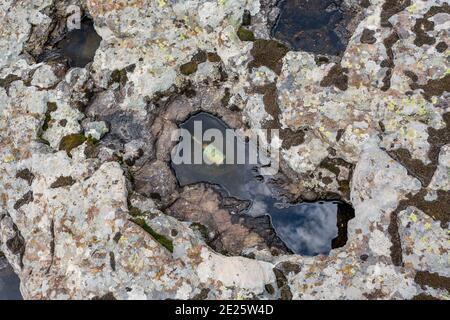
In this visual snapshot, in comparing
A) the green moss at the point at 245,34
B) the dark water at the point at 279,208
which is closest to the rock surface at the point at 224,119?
the green moss at the point at 245,34

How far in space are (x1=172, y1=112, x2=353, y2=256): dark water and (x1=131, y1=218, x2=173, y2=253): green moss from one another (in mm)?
2572

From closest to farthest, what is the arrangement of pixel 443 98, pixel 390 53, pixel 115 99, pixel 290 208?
1. pixel 443 98
2. pixel 390 53
3. pixel 290 208
4. pixel 115 99

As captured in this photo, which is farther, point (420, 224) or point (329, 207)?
point (329, 207)

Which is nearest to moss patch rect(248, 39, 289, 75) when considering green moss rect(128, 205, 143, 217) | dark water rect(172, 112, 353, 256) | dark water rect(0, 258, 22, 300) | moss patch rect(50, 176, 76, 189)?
dark water rect(172, 112, 353, 256)

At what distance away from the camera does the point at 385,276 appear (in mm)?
11891

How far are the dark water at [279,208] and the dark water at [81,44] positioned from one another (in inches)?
203

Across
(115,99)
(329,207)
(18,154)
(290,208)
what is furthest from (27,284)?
(329,207)

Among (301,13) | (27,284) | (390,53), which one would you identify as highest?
(301,13)

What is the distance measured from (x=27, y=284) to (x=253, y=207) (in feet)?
24.2

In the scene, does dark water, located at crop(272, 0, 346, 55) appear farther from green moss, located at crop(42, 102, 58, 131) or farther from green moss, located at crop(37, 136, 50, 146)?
green moss, located at crop(37, 136, 50, 146)

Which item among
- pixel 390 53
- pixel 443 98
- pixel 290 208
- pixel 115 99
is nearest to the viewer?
pixel 443 98

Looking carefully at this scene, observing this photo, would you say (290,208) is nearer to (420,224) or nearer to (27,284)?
(420,224)

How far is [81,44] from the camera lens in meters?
18.2

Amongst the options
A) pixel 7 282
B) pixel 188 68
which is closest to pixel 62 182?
pixel 7 282
